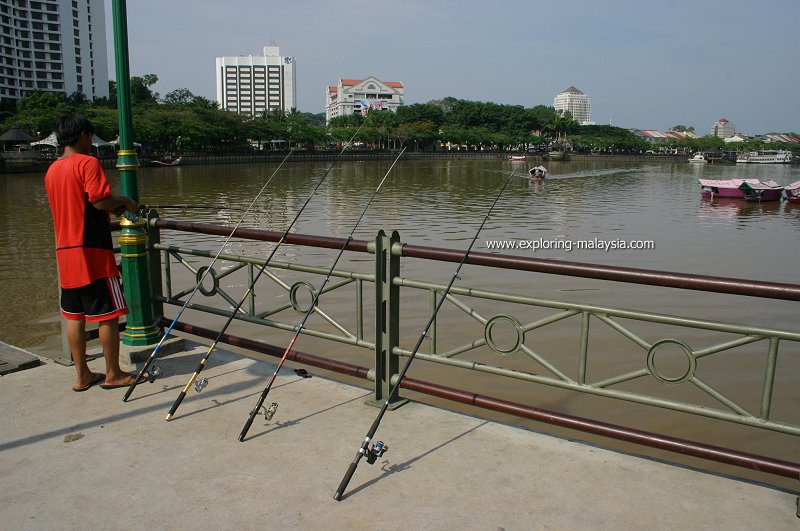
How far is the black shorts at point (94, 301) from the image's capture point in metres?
3.73

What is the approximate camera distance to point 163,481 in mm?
2857

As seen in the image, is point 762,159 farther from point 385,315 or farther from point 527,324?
point 385,315

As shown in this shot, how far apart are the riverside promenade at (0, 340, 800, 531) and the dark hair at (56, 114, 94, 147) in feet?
4.87

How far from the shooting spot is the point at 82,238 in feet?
12.1

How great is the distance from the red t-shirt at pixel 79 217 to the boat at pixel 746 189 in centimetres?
3053

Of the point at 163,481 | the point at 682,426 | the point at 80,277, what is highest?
the point at 80,277

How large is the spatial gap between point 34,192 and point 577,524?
3167 centimetres

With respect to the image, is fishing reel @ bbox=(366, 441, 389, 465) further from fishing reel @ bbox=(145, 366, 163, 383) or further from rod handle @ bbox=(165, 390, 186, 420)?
fishing reel @ bbox=(145, 366, 163, 383)

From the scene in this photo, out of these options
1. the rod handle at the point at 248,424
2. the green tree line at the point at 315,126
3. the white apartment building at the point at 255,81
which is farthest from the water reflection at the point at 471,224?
the white apartment building at the point at 255,81

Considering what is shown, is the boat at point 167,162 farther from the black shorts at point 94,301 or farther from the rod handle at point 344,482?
the rod handle at point 344,482

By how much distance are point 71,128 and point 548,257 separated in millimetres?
11756

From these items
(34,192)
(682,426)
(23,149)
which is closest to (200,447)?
(682,426)

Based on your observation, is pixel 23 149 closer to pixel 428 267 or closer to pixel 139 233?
pixel 428 267

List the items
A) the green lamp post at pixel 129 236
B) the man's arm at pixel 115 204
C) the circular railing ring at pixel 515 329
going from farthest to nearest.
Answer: the green lamp post at pixel 129 236 → the man's arm at pixel 115 204 → the circular railing ring at pixel 515 329
